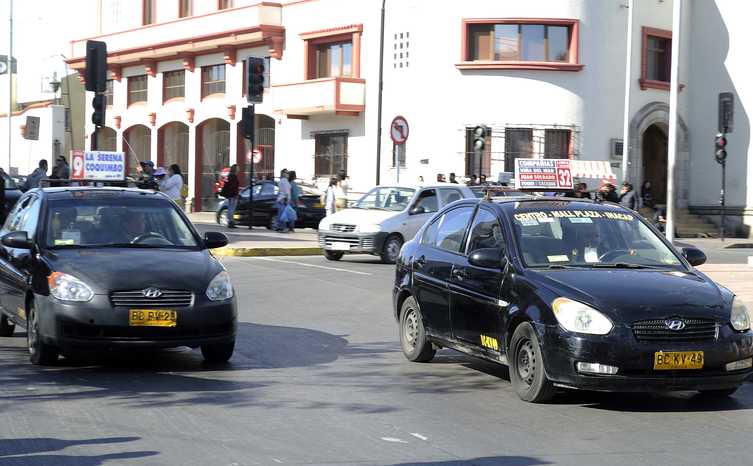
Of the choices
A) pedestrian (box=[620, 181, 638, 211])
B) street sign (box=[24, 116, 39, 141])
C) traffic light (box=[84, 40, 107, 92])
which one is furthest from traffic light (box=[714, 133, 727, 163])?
street sign (box=[24, 116, 39, 141])

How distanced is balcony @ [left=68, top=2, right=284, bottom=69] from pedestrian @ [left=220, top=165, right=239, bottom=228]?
38.3 ft

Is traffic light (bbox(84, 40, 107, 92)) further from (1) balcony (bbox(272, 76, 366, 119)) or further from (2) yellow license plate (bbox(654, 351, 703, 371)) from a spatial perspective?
(1) balcony (bbox(272, 76, 366, 119))

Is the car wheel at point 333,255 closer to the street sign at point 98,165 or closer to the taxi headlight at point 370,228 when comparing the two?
the taxi headlight at point 370,228

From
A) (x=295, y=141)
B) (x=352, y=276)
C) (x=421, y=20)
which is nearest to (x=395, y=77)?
(x=421, y=20)

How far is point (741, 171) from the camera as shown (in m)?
40.3

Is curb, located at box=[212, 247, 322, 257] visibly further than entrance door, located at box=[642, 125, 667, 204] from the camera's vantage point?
No

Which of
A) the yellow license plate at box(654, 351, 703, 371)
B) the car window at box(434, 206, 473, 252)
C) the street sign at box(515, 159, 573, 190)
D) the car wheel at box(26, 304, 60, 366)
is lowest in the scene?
the car wheel at box(26, 304, 60, 366)

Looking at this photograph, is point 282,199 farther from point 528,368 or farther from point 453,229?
point 528,368

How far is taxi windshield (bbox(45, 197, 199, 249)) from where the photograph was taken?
439 inches

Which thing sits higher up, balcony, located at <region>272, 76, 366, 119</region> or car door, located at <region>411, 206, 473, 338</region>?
balcony, located at <region>272, 76, 366, 119</region>

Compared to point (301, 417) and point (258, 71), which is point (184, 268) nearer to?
point (301, 417)

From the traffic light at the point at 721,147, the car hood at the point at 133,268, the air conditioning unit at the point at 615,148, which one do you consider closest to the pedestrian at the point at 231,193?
the air conditioning unit at the point at 615,148

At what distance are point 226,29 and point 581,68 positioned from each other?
558 inches

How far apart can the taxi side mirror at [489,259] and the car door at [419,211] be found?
13.7m
